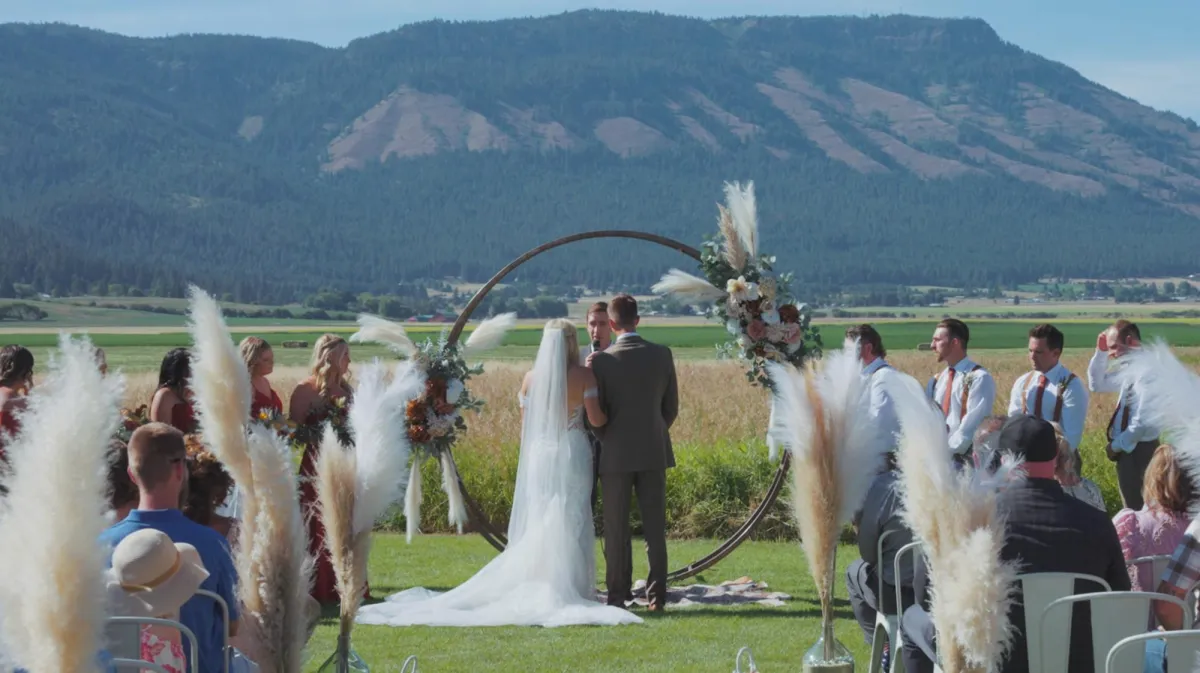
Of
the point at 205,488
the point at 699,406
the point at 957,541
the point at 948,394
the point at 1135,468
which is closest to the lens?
the point at 957,541

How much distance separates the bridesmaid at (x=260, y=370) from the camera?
8725mm

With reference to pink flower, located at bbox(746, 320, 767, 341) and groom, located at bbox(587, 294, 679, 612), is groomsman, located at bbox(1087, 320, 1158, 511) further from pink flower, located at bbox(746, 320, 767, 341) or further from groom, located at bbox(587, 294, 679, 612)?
groom, located at bbox(587, 294, 679, 612)

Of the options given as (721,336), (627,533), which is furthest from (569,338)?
(721,336)

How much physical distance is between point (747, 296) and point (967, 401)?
1.76 meters

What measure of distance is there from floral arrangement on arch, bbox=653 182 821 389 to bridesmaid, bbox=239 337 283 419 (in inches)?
107

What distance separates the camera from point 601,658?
8.23 m

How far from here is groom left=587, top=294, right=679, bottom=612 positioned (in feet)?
32.3

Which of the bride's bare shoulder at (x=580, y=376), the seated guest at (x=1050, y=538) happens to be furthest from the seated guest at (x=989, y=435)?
the bride's bare shoulder at (x=580, y=376)

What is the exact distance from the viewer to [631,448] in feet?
32.4

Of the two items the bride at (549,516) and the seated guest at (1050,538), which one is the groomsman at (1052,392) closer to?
the bride at (549,516)

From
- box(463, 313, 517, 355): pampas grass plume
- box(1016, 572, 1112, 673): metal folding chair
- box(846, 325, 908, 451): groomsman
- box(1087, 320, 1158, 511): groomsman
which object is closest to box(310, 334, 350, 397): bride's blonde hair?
box(463, 313, 517, 355): pampas grass plume

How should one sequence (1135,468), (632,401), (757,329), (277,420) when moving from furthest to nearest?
1. (757,329)
2. (1135,468)
3. (632,401)
4. (277,420)

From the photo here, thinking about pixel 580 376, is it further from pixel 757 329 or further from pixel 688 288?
pixel 757 329

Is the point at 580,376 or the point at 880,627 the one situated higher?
the point at 580,376
